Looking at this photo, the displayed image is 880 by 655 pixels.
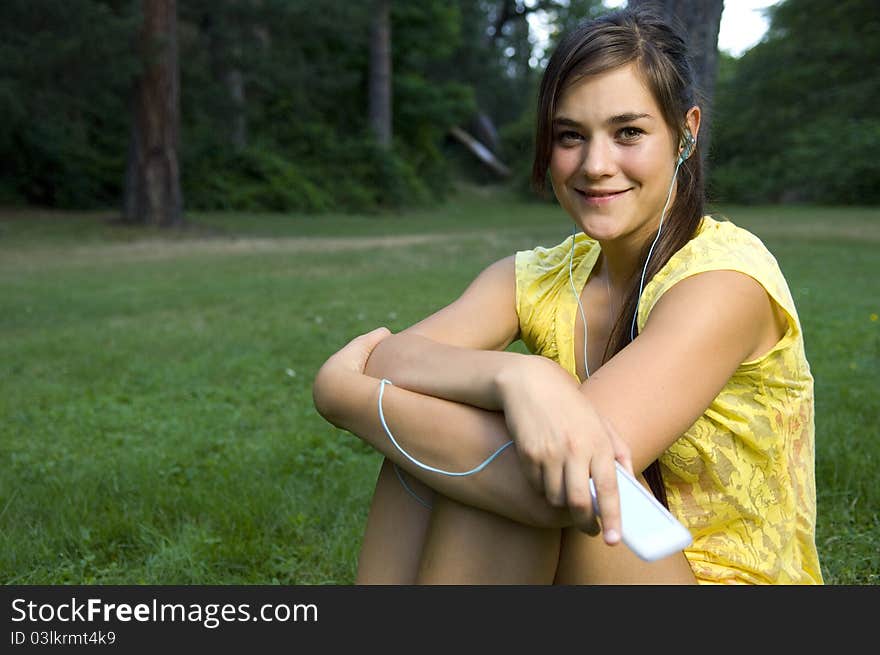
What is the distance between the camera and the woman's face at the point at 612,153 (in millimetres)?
1973

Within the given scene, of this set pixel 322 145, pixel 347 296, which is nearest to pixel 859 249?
pixel 347 296

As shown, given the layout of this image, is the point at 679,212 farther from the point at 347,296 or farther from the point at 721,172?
the point at 721,172

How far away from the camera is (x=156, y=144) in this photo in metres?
17.4

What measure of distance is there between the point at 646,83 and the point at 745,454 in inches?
30.6

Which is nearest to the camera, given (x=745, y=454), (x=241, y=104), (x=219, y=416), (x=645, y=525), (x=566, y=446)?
(x=645, y=525)

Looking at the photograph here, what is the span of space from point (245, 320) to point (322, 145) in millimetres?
21687

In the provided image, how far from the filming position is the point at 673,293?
1846 millimetres

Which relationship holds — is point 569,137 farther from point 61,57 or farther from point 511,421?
point 61,57

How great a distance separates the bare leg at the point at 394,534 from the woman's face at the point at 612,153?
0.69 meters

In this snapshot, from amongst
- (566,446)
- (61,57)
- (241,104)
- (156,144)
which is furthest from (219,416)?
(241,104)

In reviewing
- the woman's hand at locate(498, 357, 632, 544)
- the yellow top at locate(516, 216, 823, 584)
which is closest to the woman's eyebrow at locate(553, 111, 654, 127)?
the yellow top at locate(516, 216, 823, 584)

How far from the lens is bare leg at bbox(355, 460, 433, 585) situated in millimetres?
1929

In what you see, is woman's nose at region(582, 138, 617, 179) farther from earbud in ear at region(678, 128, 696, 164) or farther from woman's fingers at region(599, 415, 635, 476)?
woman's fingers at region(599, 415, 635, 476)

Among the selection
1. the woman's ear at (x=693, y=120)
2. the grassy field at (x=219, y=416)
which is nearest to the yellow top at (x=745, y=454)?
the woman's ear at (x=693, y=120)
